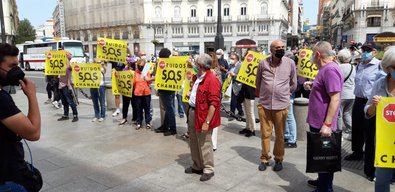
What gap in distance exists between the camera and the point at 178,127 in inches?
323

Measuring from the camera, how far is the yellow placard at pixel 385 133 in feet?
10.8

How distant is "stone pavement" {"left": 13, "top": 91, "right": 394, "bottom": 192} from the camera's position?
4.75 meters

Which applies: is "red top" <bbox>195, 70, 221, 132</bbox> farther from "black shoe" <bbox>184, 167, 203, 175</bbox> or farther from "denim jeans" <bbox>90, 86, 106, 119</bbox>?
"denim jeans" <bbox>90, 86, 106, 119</bbox>

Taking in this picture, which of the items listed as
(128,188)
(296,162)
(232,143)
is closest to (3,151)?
(128,188)

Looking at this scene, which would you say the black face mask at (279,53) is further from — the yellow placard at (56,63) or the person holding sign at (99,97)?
the yellow placard at (56,63)

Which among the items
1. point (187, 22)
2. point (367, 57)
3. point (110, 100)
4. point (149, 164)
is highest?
point (187, 22)

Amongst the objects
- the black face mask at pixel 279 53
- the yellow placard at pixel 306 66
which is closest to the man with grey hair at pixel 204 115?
the black face mask at pixel 279 53

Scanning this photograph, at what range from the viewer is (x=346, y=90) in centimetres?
663

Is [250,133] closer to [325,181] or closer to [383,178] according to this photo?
[325,181]

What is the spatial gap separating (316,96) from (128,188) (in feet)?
8.69

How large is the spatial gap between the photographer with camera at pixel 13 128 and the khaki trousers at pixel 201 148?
102 inches

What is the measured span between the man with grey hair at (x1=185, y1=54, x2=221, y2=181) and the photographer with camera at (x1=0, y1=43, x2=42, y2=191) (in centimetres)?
251

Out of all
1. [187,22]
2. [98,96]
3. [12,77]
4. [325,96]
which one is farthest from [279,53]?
[187,22]

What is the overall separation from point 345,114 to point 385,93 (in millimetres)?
3766
